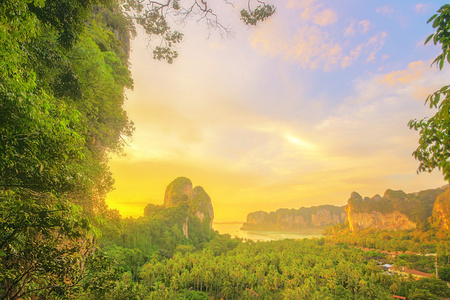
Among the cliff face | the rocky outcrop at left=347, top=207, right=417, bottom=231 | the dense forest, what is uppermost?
the dense forest

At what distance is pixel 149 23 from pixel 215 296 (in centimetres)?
4336

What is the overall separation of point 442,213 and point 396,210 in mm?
29305

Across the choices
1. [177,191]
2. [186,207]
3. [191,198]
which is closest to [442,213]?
[186,207]

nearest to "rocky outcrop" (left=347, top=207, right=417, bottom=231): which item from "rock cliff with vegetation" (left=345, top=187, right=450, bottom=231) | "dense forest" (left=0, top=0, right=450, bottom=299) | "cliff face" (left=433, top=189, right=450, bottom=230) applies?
"rock cliff with vegetation" (left=345, top=187, right=450, bottom=231)

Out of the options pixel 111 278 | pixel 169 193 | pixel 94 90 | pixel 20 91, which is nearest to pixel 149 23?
pixel 94 90

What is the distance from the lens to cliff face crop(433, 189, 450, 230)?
85125mm

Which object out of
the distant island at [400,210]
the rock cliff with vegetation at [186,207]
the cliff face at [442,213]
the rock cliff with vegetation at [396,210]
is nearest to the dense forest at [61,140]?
the rock cliff with vegetation at [186,207]

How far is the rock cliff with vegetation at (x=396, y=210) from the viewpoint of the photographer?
334 ft

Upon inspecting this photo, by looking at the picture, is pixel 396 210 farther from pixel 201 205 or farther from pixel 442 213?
pixel 201 205

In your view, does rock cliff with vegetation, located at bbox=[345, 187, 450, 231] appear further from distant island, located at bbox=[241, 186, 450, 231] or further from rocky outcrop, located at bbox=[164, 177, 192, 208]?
rocky outcrop, located at bbox=[164, 177, 192, 208]

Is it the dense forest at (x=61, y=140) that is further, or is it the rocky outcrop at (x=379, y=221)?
the rocky outcrop at (x=379, y=221)

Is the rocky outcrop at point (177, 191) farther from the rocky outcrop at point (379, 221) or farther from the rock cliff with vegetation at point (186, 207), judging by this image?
the rocky outcrop at point (379, 221)

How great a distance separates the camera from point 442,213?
8844cm

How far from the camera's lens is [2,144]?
9.36 feet
